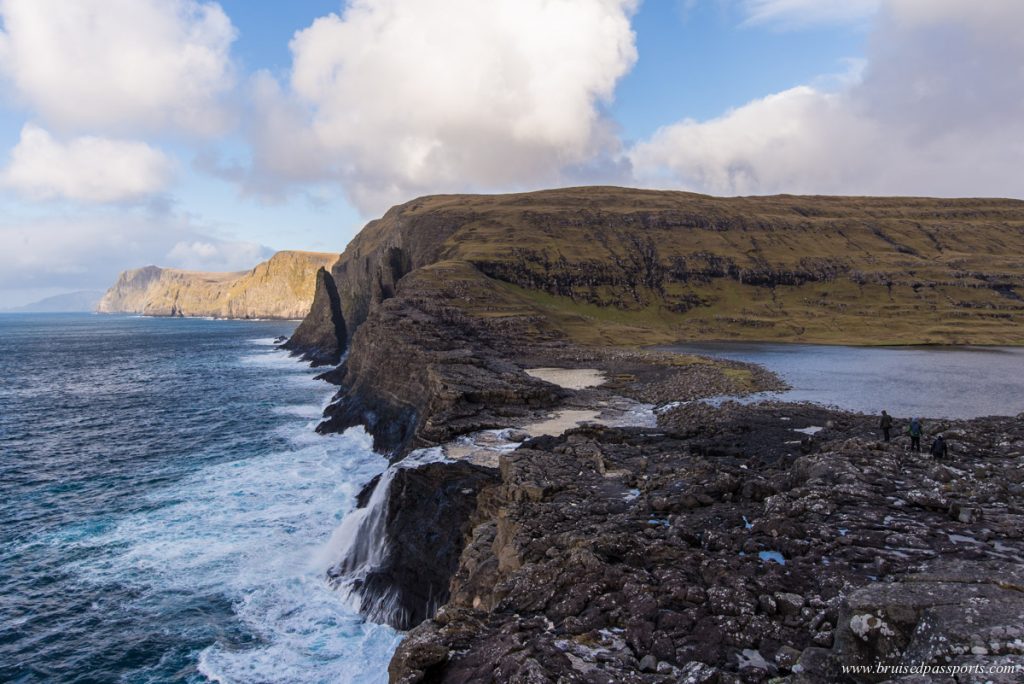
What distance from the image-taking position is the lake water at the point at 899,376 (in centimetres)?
5184

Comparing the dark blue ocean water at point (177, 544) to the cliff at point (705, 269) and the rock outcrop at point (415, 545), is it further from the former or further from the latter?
the cliff at point (705, 269)

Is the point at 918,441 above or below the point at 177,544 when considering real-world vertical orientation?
above

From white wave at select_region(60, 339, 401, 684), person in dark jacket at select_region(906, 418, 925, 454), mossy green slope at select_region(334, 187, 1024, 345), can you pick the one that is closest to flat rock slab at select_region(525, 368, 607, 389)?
white wave at select_region(60, 339, 401, 684)

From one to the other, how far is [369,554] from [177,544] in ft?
43.8

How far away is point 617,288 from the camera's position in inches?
5960

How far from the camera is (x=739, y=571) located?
53.1 ft

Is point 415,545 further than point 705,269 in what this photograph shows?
No

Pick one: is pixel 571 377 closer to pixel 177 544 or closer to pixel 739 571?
pixel 177 544

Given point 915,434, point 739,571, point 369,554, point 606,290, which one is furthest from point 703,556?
point 606,290

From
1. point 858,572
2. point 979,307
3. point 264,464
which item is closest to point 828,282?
point 979,307

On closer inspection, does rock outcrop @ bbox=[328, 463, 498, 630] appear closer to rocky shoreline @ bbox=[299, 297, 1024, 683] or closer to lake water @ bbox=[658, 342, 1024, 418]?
rocky shoreline @ bbox=[299, 297, 1024, 683]

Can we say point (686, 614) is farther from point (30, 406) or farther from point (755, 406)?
point (30, 406)

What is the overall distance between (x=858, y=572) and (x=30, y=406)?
9715cm

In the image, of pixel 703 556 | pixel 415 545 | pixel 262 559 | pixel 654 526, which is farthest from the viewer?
pixel 262 559
